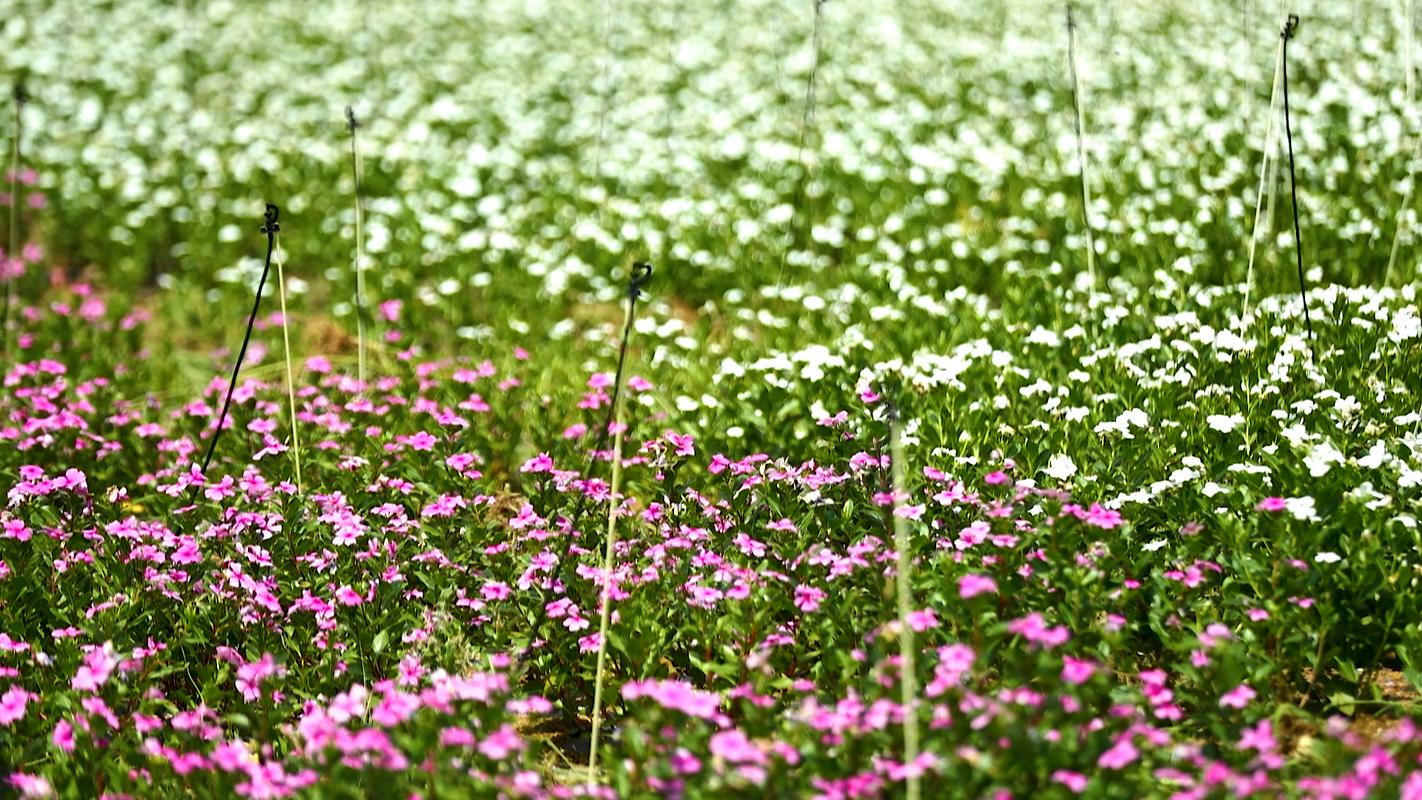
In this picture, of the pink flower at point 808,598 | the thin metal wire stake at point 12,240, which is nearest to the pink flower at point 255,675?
the pink flower at point 808,598

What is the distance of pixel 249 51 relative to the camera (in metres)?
12.7

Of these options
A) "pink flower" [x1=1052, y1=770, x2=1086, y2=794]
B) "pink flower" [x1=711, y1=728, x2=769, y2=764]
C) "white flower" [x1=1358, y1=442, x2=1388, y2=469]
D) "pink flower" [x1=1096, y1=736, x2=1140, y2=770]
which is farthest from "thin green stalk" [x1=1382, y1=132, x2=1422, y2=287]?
"pink flower" [x1=711, y1=728, x2=769, y2=764]

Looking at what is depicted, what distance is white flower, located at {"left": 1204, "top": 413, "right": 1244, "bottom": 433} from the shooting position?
4.29 m

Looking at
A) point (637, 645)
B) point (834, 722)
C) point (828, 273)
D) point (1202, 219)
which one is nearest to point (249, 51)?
point (828, 273)

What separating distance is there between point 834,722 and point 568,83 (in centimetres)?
900

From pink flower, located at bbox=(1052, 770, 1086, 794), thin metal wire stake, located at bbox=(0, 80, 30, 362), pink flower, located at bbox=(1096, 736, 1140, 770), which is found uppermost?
thin metal wire stake, located at bbox=(0, 80, 30, 362)

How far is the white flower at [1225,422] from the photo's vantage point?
14.1 feet

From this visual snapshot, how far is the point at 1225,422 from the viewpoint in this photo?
4305 millimetres

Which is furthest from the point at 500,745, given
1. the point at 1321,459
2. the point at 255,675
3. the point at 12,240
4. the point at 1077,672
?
the point at 12,240

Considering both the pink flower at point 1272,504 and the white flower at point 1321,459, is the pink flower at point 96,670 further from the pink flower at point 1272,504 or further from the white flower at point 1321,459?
the white flower at point 1321,459

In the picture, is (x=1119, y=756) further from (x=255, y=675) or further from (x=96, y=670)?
(x=96, y=670)

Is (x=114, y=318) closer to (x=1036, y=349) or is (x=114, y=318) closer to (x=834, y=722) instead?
(x=1036, y=349)

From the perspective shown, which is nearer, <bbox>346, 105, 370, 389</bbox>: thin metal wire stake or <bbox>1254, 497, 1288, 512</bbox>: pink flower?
<bbox>1254, 497, 1288, 512</bbox>: pink flower

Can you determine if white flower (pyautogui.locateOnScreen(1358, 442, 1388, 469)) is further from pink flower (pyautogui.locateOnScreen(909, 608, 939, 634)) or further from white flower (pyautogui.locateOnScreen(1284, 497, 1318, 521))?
pink flower (pyautogui.locateOnScreen(909, 608, 939, 634))
